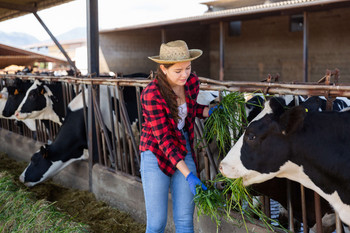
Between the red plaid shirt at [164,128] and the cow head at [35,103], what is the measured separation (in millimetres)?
4174

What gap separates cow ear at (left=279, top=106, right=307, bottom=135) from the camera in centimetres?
221

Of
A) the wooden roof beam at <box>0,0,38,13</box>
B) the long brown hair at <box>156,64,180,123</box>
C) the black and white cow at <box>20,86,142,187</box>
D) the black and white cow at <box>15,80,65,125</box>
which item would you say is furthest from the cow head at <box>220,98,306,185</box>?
the wooden roof beam at <box>0,0,38,13</box>

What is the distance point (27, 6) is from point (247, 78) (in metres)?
10.6

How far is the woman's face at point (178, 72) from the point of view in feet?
8.51

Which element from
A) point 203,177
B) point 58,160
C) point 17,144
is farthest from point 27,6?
point 203,177

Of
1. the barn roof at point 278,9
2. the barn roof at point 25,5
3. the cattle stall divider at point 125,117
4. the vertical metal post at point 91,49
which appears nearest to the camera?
the cattle stall divider at point 125,117

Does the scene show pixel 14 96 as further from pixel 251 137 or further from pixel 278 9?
pixel 278 9

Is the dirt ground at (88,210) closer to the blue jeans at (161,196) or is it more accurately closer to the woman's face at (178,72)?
the blue jeans at (161,196)

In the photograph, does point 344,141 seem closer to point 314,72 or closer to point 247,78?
point 314,72

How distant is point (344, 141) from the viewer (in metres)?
2.28

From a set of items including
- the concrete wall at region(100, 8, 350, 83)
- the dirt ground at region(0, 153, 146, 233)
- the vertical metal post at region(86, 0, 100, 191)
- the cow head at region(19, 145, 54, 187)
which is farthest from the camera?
the concrete wall at region(100, 8, 350, 83)

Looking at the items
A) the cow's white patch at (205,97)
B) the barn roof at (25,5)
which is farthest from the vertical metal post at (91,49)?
the barn roof at (25,5)

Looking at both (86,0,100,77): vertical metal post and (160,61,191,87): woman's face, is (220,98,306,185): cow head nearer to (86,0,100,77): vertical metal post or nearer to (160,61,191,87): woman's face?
(160,61,191,87): woman's face

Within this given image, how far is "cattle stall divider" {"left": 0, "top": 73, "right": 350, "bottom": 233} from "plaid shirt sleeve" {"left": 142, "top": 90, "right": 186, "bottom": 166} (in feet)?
2.25
